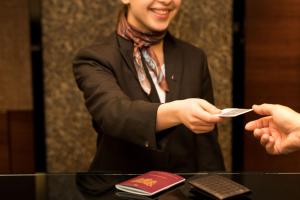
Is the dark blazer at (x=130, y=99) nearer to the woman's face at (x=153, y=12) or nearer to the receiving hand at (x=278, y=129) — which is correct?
the woman's face at (x=153, y=12)

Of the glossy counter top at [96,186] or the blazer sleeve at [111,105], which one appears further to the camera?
the blazer sleeve at [111,105]

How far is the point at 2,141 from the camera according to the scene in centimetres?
338

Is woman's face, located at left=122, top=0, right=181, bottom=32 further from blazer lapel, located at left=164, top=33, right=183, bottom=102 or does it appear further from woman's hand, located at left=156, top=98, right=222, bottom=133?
woman's hand, located at left=156, top=98, right=222, bottom=133

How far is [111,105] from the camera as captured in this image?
1564 mm

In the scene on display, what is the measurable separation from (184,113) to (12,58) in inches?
87.3

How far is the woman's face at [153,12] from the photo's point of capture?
176cm

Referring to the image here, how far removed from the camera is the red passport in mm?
1182

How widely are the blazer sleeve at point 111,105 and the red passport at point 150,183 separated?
18 cm

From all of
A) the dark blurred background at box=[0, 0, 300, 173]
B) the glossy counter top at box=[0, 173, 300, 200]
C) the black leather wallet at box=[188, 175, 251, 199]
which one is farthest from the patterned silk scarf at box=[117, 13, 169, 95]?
the dark blurred background at box=[0, 0, 300, 173]

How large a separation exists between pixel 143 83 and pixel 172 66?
0.16 m

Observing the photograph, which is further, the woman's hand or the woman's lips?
the woman's lips

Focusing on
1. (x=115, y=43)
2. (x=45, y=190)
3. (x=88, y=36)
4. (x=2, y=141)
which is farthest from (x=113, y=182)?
(x=2, y=141)

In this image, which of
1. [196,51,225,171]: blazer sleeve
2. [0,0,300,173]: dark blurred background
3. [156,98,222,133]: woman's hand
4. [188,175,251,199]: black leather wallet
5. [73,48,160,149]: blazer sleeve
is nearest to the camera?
[188,175,251,199]: black leather wallet

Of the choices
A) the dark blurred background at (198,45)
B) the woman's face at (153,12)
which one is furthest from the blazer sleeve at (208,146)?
the dark blurred background at (198,45)
